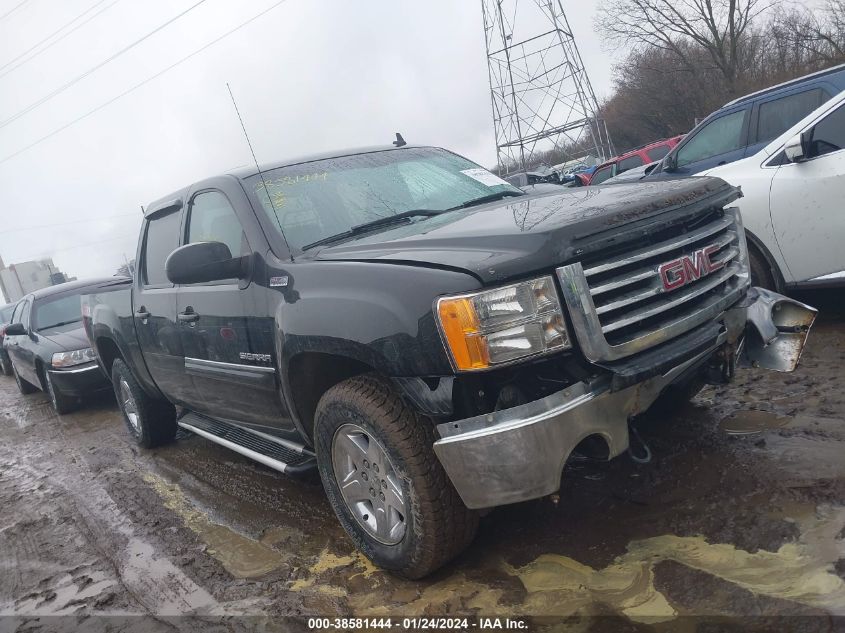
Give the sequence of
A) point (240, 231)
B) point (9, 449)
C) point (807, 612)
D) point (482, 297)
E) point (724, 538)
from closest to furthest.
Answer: point (807, 612)
point (482, 297)
point (724, 538)
point (240, 231)
point (9, 449)

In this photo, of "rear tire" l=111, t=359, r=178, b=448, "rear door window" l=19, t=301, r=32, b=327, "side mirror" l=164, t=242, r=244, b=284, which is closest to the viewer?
"side mirror" l=164, t=242, r=244, b=284

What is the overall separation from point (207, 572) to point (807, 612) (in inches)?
101

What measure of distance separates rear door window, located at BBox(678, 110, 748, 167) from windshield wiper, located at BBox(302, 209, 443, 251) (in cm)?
450

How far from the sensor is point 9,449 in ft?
23.2

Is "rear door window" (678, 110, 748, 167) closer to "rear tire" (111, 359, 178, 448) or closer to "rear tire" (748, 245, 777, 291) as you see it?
"rear tire" (748, 245, 777, 291)

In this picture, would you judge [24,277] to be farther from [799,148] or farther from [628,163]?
[799,148]

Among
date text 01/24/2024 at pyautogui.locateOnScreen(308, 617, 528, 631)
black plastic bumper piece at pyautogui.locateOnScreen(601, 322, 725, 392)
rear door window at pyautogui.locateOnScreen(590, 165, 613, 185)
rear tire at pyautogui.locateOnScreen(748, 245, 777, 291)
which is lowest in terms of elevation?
date text 01/24/2024 at pyautogui.locateOnScreen(308, 617, 528, 631)

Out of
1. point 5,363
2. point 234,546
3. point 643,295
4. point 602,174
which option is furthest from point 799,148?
point 5,363

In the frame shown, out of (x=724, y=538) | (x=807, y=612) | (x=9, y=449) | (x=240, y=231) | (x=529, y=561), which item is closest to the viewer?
(x=807, y=612)

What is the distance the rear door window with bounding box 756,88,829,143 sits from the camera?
19.3 ft

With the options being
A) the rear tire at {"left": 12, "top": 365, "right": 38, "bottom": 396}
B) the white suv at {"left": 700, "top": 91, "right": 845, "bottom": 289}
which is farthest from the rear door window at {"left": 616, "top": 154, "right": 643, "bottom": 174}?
the rear tire at {"left": 12, "top": 365, "right": 38, "bottom": 396}

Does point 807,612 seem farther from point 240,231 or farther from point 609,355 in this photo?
point 240,231

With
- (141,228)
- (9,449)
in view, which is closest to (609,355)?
(141,228)

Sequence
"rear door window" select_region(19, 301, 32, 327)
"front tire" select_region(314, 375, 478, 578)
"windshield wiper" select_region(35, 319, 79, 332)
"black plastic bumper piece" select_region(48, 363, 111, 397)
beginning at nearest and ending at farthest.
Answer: "front tire" select_region(314, 375, 478, 578) → "black plastic bumper piece" select_region(48, 363, 111, 397) → "windshield wiper" select_region(35, 319, 79, 332) → "rear door window" select_region(19, 301, 32, 327)
